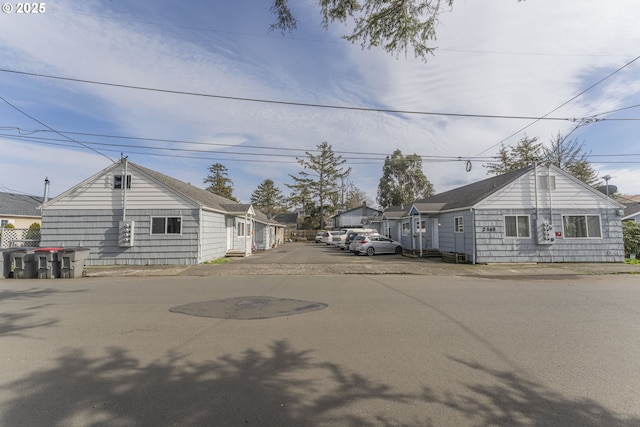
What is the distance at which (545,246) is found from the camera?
17422mm

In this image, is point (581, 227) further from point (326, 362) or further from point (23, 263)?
point (23, 263)

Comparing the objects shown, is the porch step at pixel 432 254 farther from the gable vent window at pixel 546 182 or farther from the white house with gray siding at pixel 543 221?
the gable vent window at pixel 546 182

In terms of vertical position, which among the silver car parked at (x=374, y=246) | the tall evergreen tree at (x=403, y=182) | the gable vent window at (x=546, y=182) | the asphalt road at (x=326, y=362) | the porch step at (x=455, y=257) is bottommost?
the asphalt road at (x=326, y=362)

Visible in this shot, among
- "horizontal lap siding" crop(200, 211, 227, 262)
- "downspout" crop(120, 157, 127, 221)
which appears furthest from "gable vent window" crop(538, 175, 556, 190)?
"downspout" crop(120, 157, 127, 221)

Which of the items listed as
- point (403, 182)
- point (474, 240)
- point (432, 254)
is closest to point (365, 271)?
point (474, 240)

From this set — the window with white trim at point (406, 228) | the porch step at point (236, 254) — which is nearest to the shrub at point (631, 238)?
the window with white trim at point (406, 228)

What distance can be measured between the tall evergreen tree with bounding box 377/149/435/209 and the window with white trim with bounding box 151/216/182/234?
4096cm

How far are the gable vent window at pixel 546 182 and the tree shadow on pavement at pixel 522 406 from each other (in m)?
17.0

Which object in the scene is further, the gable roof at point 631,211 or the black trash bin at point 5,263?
the gable roof at point 631,211

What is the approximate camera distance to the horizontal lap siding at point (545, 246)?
1738cm

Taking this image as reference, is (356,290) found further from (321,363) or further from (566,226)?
(566,226)

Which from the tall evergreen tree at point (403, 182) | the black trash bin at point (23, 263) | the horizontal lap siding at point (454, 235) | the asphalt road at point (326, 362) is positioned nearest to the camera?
the asphalt road at point (326, 362)

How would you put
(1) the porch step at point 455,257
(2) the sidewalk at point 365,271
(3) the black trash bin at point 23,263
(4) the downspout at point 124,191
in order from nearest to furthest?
(3) the black trash bin at point 23,263 < (2) the sidewalk at point 365,271 < (4) the downspout at point 124,191 < (1) the porch step at point 455,257

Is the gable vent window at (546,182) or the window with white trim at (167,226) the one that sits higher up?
the gable vent window at (546,182)
